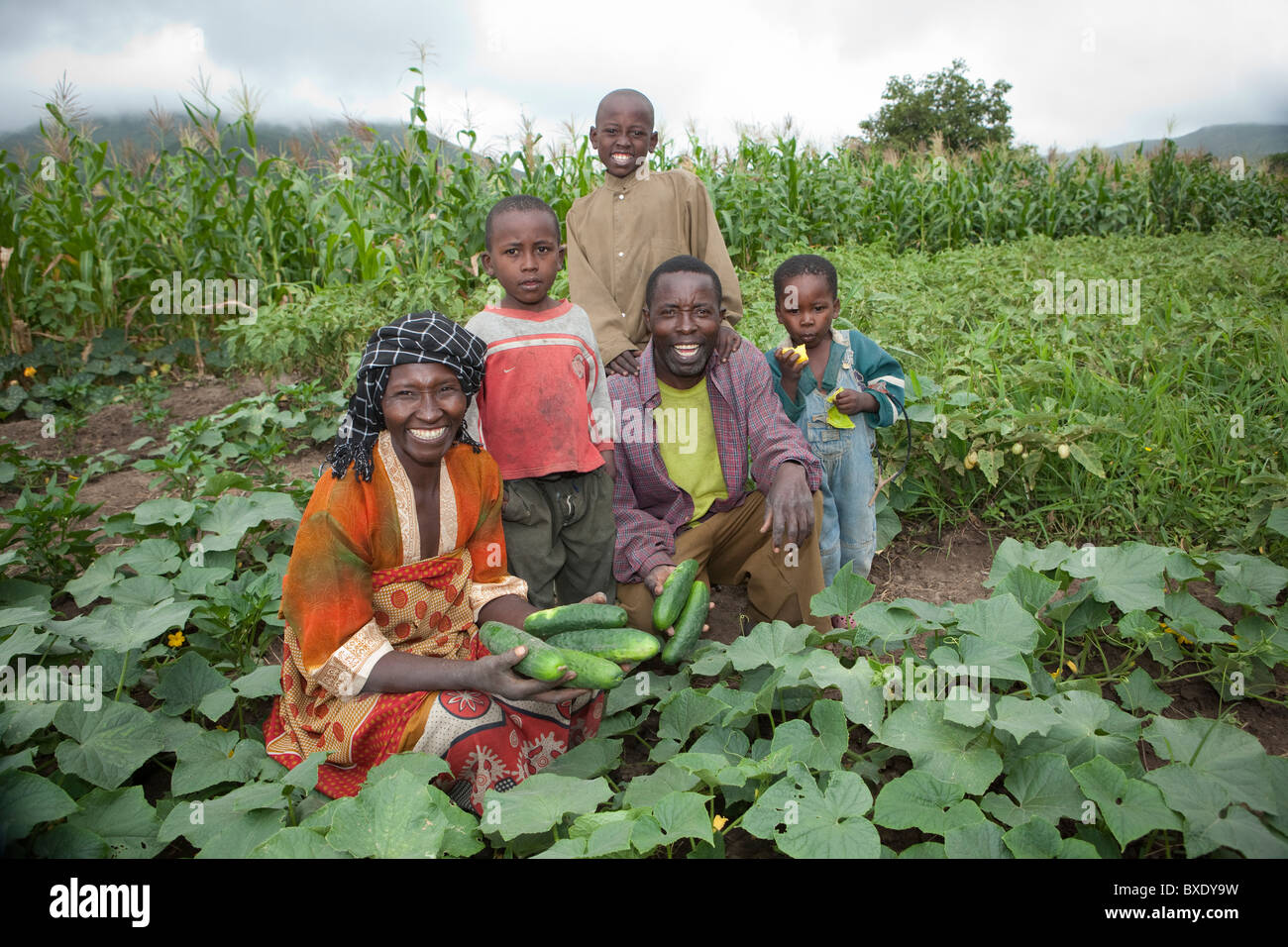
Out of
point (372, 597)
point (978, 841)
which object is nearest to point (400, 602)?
point (372, 597)

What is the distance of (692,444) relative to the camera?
10.7ft

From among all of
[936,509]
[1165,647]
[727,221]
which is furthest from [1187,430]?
[727,221]

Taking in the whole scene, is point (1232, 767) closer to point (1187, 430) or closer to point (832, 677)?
point (832, 677)

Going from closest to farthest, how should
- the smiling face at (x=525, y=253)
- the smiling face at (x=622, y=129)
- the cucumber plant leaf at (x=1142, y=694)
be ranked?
the cucumber plant leaf at (x=1142, y=694), the smiling face at (x=525, y=253), the smiling face at (x=622, y=129)

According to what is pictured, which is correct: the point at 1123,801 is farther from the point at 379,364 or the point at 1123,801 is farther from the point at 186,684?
the point at 186,684

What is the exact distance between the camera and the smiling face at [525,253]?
2.87 m

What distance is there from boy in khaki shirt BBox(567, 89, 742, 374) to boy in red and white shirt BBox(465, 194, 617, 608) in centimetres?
69

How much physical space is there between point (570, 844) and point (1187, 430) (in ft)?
12.8

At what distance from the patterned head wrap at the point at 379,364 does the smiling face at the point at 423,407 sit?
0.03 metres

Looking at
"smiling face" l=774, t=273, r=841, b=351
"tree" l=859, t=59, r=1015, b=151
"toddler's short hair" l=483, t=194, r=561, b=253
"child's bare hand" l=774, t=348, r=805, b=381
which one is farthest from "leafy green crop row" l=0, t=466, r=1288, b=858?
"tree" l=859, t=59, r=1015, b=151

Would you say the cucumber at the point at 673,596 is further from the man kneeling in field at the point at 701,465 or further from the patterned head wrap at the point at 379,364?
the patterned head wrap at the point at 379,364

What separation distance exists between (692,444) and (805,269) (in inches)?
33.2

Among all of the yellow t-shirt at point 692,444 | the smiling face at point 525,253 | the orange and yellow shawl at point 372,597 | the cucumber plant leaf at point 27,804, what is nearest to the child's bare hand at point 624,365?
the yellow t-shirt at point 692,444
